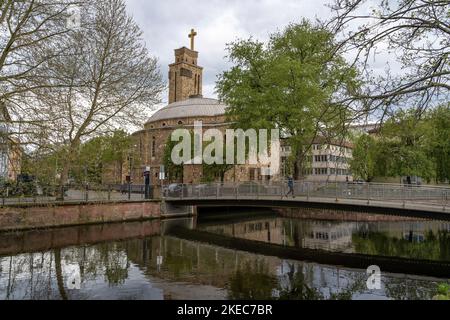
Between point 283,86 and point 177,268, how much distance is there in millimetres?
15995

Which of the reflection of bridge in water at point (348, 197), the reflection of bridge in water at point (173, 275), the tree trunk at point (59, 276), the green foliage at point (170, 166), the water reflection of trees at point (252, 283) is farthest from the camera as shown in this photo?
the green foliage at point (170, 166)

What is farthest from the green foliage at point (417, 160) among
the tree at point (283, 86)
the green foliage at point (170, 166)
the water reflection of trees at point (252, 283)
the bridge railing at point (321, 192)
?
the green foliage at point (170, 166)

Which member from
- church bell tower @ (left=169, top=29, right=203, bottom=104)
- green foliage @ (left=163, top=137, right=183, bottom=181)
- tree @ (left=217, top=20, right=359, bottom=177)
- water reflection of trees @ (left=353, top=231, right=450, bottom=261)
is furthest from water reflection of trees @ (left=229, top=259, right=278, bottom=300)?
church bell tower @ (left=169, top=29, right=203, bottom=104)

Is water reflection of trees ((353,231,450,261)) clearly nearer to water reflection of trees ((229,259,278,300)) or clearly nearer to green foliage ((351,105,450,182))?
water reflection of trees ((229,259,278,300))

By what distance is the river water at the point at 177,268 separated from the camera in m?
11.2

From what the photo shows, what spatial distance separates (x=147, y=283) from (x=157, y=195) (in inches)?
789

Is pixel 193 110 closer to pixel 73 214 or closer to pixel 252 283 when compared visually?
pixel 73 214

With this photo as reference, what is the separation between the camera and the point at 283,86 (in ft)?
86.2

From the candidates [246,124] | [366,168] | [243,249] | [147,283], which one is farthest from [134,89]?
[366,168]

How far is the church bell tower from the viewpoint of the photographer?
83.8 m

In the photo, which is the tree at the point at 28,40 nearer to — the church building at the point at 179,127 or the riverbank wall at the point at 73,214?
the riverbank wall at the point at 73,214

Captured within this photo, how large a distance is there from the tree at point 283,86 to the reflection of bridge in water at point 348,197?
297 cm

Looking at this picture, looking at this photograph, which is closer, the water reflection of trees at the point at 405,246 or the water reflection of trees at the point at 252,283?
the water reflection of trees at the point at 252,283

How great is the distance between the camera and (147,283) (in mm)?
11977
